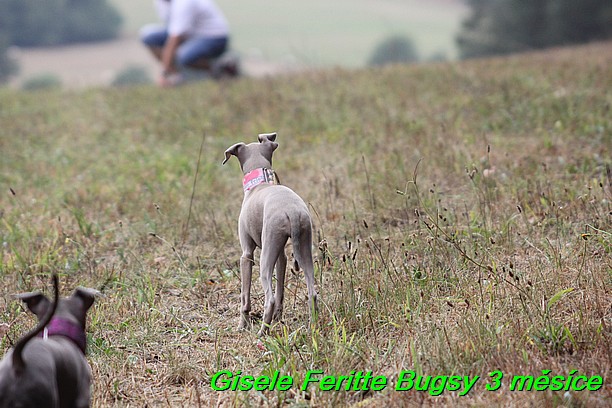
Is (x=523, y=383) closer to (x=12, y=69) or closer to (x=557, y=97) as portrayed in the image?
(x=557, y=97)

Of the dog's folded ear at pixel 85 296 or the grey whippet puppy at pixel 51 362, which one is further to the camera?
the dog's folded ear at pixel 85 296

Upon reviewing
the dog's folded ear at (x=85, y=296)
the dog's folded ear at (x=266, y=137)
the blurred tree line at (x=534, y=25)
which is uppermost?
the dog's folded ear at (x=266, y=137)

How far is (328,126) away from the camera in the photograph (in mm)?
7961

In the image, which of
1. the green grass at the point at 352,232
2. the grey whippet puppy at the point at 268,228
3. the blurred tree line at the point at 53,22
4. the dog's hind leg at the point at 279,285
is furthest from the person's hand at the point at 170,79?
the blurred tree line at the point at 53,22

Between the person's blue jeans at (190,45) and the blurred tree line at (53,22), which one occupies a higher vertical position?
the person's blue jeans at (190,45)

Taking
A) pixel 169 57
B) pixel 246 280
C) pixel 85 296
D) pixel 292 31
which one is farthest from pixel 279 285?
pixel 292 31

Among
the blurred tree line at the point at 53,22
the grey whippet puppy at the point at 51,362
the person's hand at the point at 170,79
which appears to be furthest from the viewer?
the blurred tree line at the point at 53,22

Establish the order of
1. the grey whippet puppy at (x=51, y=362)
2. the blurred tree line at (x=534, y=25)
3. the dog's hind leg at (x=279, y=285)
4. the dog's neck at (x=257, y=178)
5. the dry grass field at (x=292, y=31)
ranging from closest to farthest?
the grey whippet puppy at (x=51, y=362), the dog's hind leg at (x=279, y=285), the dog's neck at (x=257, y=178), the blurred tree line at (x=534, y=25), the dry grass field at (x=292, y=31)

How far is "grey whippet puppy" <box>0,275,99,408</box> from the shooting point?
229cm

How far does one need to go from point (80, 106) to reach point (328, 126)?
15.5ft

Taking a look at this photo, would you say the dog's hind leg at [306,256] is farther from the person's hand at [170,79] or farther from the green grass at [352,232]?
the person's hand at [170,79]

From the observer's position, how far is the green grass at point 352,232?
320 centimetres

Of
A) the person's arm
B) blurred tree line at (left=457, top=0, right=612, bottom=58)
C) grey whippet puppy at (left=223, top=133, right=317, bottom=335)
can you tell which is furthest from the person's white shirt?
blurred tree line at (left=457, top=0, right=612, bottom=58)

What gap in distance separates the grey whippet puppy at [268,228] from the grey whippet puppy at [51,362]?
93 centimetres
